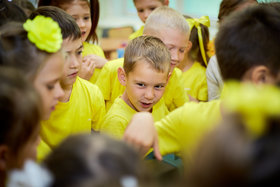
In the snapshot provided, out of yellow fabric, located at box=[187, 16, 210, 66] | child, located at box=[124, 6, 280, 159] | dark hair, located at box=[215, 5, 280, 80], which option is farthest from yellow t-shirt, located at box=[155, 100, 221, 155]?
yellow fabric, located at box=[187, 16, 210, 66]

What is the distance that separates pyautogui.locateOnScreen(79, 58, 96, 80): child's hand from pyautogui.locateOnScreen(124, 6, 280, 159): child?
94 centimetres

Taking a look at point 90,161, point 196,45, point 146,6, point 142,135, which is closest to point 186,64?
point 196,45

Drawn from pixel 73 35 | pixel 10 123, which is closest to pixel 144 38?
pixel 73 35

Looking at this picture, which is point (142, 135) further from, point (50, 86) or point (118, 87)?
point (118, 87)

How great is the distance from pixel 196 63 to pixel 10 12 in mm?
1338

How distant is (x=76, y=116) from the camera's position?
60.3 inches

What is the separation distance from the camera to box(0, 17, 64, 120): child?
1.07 meters

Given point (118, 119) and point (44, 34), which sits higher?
point (44, 34)

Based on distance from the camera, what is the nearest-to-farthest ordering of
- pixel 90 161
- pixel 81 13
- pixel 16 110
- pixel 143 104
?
pixel 90 161, pixel 16 110, pixel 143 104, pixel 81 13

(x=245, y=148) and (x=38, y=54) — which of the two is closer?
(x=245, y=148)

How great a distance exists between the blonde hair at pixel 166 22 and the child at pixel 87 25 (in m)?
0.40

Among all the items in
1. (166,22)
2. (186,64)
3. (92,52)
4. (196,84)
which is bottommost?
(196,84)

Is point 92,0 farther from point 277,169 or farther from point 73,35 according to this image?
point 277,169

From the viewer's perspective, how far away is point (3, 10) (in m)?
1.80
